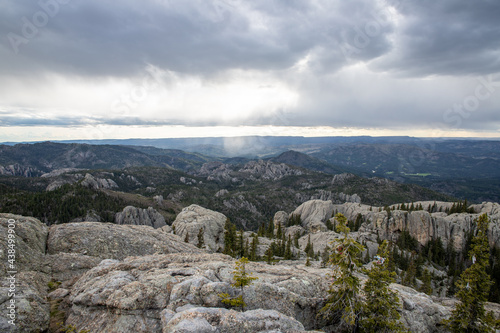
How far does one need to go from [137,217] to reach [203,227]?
114m

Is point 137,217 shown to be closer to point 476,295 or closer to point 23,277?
point 23,277

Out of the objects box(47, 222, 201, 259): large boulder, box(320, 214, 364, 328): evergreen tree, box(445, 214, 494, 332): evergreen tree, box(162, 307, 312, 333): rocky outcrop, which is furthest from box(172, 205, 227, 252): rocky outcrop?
box(445, 214, 494, 332): evergreen tree

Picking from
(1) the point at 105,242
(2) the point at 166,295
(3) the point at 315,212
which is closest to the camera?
(2) the point at 166,295

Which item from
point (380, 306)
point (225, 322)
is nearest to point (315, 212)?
point (380, 306)

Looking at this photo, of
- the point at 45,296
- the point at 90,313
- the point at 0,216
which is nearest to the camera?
the point at 90,313

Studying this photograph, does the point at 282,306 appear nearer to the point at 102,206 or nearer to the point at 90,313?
the point at 90,313

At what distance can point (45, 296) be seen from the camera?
1900cm

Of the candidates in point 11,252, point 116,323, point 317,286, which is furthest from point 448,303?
point 11,252

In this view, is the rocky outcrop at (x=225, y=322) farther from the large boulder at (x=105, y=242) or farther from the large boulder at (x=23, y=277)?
the large boulder at (x=105, y=242)

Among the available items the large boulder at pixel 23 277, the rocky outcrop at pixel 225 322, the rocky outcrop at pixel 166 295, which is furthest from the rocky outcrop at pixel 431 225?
the large boulder at pixel 23 277

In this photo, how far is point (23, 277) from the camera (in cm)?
2056

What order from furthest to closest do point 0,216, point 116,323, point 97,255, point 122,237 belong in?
point 122,237 → point 97,255 → point 0,216 → point 116,323

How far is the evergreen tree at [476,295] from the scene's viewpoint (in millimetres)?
24078

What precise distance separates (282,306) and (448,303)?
41.1 m
